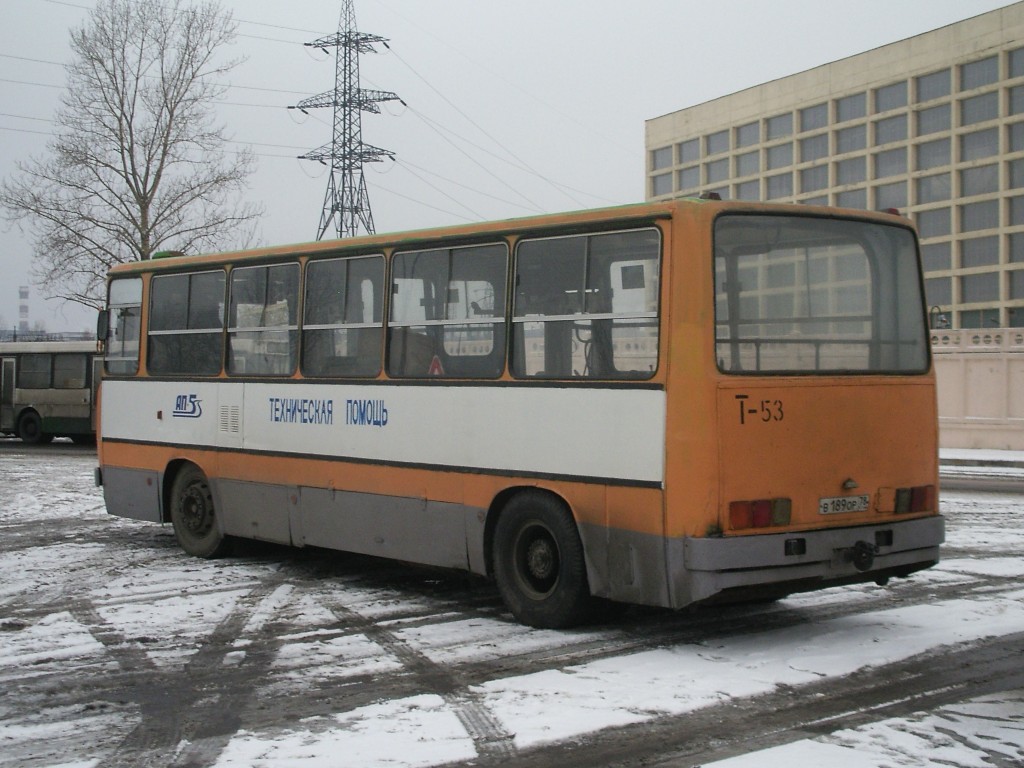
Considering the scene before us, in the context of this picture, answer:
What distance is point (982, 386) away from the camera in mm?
30062

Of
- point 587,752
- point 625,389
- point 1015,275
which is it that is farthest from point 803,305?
point 1015,275

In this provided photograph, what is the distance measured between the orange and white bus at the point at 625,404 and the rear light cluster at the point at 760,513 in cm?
1

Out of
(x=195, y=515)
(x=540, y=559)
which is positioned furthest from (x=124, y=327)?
(x=540, y=559)

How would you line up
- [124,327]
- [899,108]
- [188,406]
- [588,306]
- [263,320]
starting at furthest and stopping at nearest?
1. [899,108]
2. [124,327]
3. [188,406]
4. [263,320]
5. [588,306]

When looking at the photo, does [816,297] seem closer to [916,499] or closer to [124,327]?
[916,499]

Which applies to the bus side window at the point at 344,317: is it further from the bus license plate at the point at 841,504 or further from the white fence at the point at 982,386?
the white fence at the point at 982,386

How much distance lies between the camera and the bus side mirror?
13.7 m

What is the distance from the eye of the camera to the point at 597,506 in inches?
325

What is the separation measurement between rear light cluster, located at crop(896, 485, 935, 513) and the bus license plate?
360mm

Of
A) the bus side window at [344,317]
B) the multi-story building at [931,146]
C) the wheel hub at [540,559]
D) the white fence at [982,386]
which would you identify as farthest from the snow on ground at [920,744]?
the multi-story building at [931,146]

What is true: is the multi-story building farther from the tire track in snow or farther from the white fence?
the tire track in snow

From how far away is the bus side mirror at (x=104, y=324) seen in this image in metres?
13.7

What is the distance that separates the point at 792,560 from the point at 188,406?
22.4 feet

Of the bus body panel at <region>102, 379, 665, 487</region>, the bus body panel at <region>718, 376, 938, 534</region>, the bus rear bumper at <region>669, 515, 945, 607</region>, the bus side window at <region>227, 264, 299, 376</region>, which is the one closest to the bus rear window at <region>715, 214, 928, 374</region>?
the bus body panel at <region>718, 376, 938, 534</region>
